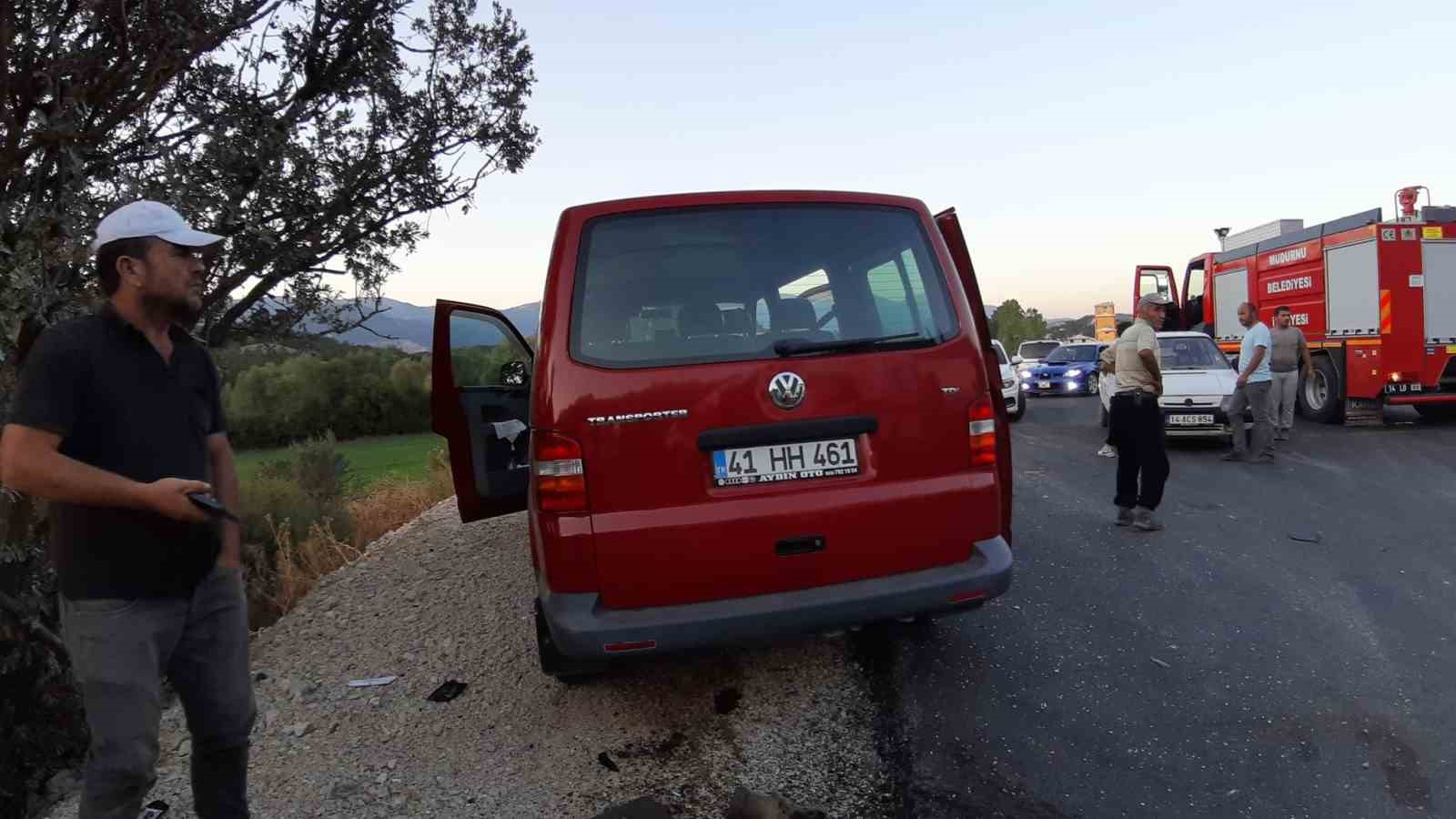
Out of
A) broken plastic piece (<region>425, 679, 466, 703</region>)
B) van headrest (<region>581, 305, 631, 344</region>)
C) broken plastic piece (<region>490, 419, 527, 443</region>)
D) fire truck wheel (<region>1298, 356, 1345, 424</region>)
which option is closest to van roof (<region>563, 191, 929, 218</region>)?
van headrest (<region>581, 305, 631, 344</region>)

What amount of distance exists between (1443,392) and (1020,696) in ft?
42.3

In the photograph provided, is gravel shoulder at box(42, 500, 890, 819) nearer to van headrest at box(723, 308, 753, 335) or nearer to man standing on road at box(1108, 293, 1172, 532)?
van headrest at box(723, 308, 753, 335)

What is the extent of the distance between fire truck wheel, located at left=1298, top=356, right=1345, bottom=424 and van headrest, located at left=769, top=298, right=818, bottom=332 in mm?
13743

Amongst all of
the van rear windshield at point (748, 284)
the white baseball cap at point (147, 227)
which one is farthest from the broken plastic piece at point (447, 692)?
the white baseball cap at point (147, 227)

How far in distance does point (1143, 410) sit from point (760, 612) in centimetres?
459

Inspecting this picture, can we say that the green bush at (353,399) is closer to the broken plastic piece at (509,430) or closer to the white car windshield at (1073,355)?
the white car windshield at (1073,355)

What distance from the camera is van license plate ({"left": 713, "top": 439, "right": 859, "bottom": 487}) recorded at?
10.8 ft

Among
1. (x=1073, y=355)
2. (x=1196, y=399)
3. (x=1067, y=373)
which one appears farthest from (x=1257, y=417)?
(x=1073, y=355)

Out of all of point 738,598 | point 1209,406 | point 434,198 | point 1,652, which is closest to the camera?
point 738,598

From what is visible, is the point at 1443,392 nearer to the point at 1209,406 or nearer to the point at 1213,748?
the point at 1209,406

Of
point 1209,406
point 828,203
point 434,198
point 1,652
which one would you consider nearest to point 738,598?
point 828,203

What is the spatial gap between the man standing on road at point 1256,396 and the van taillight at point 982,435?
8499mm

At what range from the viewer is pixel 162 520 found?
7.91ft

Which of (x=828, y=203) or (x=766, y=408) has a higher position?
(x=828, y=203)
